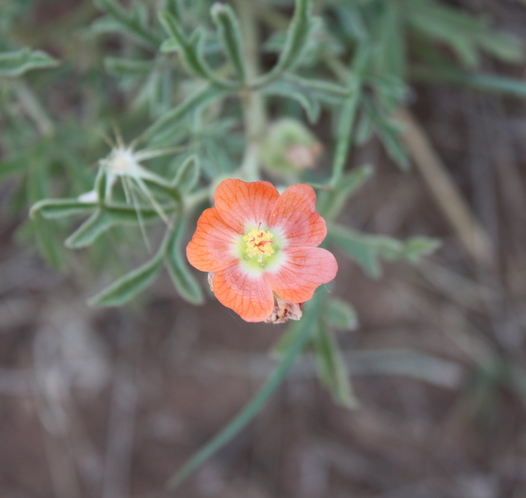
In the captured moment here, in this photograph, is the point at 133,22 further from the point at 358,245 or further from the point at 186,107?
the point at 358,245

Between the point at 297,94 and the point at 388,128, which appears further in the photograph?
the point at 388,128

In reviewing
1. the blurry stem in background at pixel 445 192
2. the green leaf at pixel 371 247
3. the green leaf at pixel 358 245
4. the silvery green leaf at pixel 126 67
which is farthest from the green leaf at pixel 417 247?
the blurry stem in background at pixel 445 192

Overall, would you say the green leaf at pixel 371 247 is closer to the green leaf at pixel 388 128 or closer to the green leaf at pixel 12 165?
the green leaf at pixel 388 128

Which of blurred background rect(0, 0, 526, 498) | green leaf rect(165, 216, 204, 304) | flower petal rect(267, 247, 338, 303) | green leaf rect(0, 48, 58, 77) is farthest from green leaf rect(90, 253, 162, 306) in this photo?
blurred background rect(0, 0, 526, 498)

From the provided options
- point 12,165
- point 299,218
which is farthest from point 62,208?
point 299,218

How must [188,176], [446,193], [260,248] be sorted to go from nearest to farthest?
[260,248] → [188,176] → [446,193]

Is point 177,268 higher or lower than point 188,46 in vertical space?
lower

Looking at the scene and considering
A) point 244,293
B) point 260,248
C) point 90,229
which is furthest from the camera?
point 90,229

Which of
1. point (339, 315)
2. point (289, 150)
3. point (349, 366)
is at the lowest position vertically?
point (349, 366)
